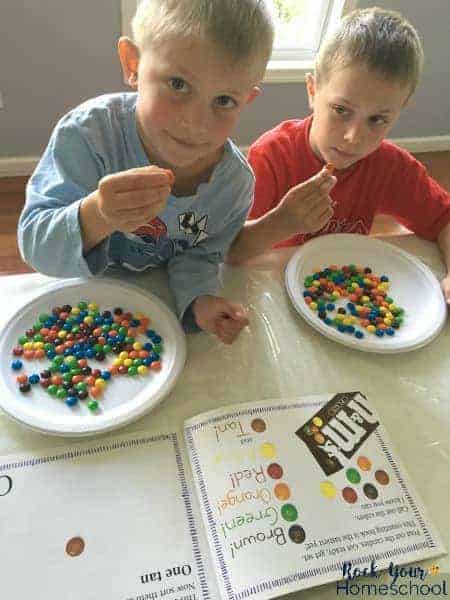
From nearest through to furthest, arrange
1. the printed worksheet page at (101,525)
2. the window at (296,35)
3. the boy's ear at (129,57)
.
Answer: the printed worksheet page at (101,525) < the boy's ear at (129,57) < the window at (296,35)

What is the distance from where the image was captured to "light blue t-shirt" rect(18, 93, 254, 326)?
68 centimetres

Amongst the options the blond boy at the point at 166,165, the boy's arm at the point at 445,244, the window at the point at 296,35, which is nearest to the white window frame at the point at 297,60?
the window at the point at 296,35

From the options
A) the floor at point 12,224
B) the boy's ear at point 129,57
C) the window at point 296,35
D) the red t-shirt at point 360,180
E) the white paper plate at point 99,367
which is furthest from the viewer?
the window at point 296,35

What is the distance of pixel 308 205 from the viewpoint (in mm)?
808

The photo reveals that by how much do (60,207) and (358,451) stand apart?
0.54 metres

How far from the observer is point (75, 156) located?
71cm

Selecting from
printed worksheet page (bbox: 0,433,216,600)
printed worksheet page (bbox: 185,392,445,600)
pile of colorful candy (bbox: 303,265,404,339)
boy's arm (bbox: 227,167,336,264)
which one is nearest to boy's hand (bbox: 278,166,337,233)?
boy's arm (bbox: 227,167,336,264)

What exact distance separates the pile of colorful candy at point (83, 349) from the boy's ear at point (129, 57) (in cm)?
36

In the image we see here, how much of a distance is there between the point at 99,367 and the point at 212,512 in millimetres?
251

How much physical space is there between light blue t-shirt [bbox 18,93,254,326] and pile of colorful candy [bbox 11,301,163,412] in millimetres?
69

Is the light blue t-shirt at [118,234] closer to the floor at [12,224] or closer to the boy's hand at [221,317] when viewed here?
the boy's hand at [221,317]

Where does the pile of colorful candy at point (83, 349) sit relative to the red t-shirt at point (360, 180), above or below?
below

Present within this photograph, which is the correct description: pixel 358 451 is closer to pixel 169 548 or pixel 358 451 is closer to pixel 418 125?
pixel 169 548

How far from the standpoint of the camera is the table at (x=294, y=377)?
2.01ft
